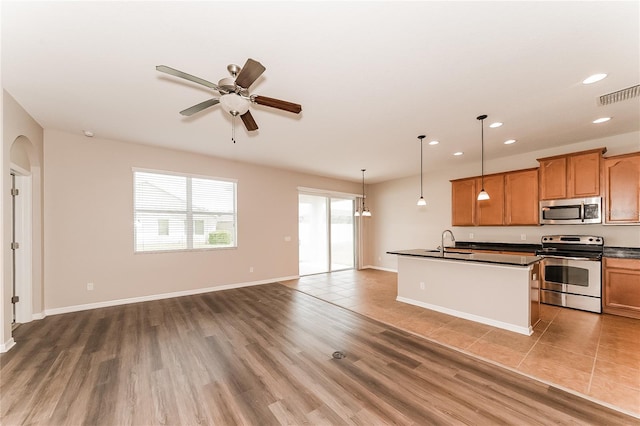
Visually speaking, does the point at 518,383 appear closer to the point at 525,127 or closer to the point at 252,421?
the point at 252,421

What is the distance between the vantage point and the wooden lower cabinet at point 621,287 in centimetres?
372

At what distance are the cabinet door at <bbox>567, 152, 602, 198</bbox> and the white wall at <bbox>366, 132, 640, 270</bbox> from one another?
49cm

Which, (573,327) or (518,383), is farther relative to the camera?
(573,327)

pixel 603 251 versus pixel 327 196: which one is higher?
pixel 327 196

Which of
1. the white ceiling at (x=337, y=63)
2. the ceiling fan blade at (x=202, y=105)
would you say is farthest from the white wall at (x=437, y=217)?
the ceiling fan blade at (x=202, y=105)

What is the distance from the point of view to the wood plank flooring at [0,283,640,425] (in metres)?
1.89

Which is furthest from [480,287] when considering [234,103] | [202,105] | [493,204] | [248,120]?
[202,105]

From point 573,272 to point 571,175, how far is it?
1.66 metres

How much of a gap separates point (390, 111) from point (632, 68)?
227 cm

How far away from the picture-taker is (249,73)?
6.61 ft

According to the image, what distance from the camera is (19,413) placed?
75.4 inches

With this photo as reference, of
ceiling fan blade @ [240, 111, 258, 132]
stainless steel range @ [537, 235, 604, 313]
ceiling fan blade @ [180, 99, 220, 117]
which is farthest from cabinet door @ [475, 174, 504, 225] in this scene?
ceiling fan blade @ [180, 99, 220, 117]

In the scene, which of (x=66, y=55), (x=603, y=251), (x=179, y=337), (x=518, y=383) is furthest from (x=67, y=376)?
(x=603, y=251)

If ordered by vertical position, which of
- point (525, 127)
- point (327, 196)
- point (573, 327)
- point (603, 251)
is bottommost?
point (573, 327)
